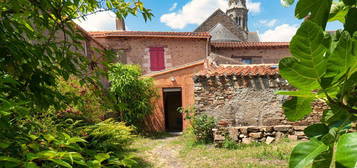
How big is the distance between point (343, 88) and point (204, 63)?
8.89 metres

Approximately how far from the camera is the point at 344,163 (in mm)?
234

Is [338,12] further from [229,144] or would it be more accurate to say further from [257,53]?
[257,53]

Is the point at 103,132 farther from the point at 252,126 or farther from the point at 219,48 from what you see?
the point at 219,48

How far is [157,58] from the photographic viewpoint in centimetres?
1217

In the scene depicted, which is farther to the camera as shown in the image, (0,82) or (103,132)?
(103,132)

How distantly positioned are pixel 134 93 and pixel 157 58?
408 cm

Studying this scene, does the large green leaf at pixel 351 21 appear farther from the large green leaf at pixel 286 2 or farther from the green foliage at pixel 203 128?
the green foliage at pixel 203 128

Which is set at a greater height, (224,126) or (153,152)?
(224,126)

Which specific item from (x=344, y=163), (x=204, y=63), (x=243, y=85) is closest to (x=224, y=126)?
(x=243, y=85)

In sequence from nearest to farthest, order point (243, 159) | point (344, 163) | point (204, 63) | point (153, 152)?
point (344, 163) < point (243, 159) < point (153, 152) < point (204, 63)

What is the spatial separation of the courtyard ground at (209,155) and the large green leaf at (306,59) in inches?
195

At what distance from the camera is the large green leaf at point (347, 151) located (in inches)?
8.9

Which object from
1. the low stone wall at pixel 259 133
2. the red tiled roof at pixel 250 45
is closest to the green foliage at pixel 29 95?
the low stone wall at pixel 259 133

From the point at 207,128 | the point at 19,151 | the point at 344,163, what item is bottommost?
the point at 207,128
